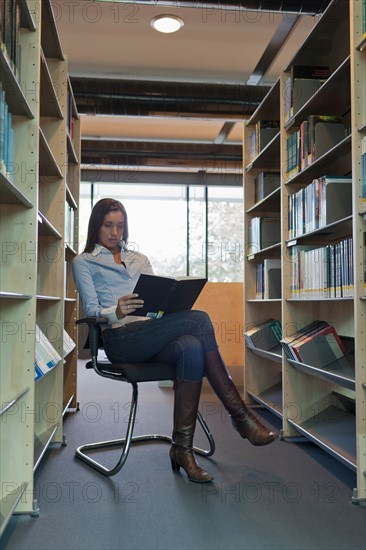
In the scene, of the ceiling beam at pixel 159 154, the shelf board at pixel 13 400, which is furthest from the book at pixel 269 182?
the ceiling beam at pixel 159 154

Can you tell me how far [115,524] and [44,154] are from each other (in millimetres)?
1416

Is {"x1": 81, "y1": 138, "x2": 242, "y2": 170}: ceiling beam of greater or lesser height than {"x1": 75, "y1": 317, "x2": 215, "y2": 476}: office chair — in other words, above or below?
above

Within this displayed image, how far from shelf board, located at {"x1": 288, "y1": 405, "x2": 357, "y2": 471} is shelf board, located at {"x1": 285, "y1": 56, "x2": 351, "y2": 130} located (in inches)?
59.2

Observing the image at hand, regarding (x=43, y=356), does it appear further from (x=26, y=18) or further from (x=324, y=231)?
(x=324, y=231)

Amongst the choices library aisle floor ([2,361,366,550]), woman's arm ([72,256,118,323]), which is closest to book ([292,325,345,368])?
library aisle floor ([2,361,366,550])

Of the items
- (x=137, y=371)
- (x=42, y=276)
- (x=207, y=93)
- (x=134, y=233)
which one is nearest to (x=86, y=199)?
(x=134, y=233)

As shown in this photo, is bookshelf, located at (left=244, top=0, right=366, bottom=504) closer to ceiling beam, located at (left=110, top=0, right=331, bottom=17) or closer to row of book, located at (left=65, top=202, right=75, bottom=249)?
ceiling beam, located at (left=110, top=0, right=331, bottom=17)

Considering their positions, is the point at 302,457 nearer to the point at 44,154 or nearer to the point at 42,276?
the point at 42,276

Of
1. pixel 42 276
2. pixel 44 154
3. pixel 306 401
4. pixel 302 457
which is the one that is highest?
pixel 44 154

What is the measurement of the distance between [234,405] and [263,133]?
78.7 inches

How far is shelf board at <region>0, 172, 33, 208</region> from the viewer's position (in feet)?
4.61

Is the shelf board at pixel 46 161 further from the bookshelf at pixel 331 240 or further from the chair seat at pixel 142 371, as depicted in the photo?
the bookshelf at pixel 331 240

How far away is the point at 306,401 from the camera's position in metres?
2.64

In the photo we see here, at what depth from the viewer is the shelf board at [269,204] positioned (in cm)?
308
